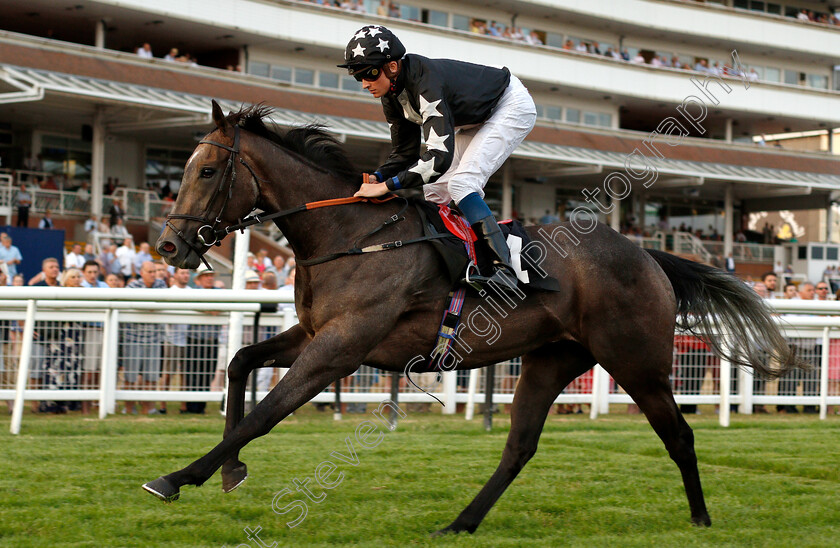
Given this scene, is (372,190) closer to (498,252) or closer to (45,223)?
(498,252)

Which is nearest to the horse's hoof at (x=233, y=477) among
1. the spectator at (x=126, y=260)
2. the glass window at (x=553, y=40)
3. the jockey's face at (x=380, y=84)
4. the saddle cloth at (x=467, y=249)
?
the saddle cloth at (x=467, y=249)

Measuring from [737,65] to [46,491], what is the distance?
30.2m

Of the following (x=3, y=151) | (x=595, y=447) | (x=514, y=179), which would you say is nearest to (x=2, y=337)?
(x=595, y=447)

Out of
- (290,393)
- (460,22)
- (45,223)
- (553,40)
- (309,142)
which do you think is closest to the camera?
(290,393)

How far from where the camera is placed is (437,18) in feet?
89.0

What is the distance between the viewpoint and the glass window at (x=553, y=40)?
Result: 28.9m

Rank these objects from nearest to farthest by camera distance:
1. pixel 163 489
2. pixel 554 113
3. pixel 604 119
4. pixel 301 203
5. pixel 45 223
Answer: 1. pixel 163 489
2. pixel 301 203
3. pixel 45 223
4. pixel 554 113
5. pixel 604 119

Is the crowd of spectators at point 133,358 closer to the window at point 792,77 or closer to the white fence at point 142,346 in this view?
the white fence at point 142,346

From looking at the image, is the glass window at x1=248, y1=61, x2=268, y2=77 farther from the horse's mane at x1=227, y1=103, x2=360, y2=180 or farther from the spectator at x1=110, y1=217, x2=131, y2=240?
the horse's mane at x1=227, y1=103, x2=360, y2=180

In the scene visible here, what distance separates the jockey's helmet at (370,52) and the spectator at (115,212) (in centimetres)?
1379

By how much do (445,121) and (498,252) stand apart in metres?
0.62

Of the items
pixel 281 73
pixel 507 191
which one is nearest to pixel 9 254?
pixel 281 73

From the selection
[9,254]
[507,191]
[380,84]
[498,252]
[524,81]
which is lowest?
[498,252]

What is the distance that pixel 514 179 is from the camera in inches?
1080
